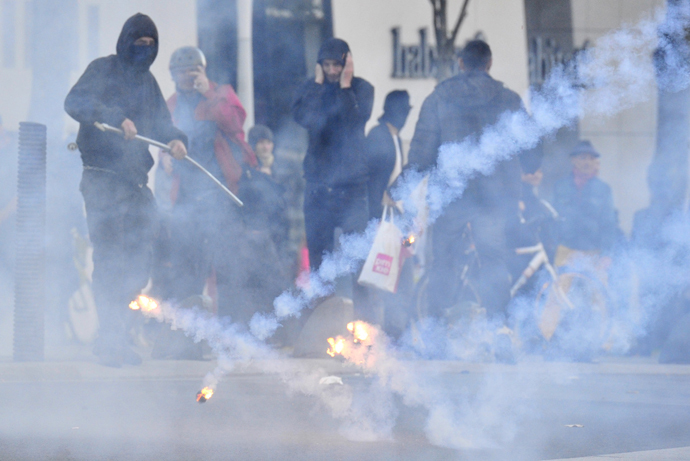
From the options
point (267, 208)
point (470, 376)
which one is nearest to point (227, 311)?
point (267, 208)

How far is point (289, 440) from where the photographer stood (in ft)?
13.6

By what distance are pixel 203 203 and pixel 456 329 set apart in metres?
1.99

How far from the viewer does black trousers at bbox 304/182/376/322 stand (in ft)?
22.0

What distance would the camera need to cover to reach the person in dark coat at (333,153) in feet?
21.9

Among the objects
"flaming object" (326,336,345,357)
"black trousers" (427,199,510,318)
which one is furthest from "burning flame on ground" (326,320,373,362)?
"black trousers" (427,199,510,318)

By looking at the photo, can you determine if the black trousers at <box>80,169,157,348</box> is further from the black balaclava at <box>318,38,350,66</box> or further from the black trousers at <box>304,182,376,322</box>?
the black balaclava at <box>318,38,350,66</box>

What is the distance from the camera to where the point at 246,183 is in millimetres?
7078

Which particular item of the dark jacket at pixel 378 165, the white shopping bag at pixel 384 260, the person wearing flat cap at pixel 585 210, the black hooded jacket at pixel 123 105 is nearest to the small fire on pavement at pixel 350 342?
the white shopping bag at pixel 384 260

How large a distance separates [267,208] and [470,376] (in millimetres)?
1976

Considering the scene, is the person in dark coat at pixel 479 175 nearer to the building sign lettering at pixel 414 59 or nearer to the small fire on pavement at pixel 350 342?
the small fire on pavement at pixel 350 342

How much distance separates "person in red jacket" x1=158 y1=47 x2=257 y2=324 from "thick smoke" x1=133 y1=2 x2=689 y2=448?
299 mm

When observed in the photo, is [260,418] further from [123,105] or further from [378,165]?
[378,165]

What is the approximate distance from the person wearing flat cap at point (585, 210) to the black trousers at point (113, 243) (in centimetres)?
357

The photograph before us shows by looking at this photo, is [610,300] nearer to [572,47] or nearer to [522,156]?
[522,156]
